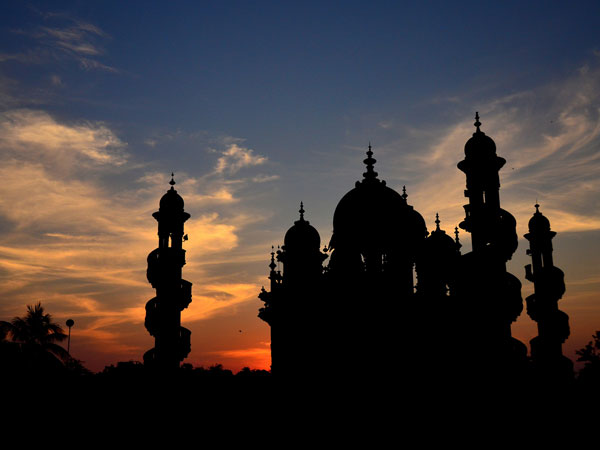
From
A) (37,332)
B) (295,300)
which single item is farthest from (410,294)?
(37,332)

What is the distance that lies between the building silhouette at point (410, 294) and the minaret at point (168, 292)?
6943 mm

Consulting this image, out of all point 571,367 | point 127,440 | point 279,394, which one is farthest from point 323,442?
point 571,367

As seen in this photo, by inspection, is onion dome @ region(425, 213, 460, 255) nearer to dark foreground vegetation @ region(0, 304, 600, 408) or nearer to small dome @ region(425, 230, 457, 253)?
small dome @ region(425, 230, 457, 253)

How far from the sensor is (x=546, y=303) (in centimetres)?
3578

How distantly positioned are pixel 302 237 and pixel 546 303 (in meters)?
14.7

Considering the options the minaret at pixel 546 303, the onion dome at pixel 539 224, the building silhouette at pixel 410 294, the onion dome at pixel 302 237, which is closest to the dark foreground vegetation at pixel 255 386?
the building silhouette at pixel 410 294

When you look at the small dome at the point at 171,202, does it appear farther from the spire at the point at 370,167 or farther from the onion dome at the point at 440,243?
the onion dome at the point at 440,243

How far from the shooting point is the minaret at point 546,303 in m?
34.8

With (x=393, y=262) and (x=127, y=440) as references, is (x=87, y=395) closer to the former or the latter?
(x=127, y=440)

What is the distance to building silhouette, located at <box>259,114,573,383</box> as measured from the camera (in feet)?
84.1

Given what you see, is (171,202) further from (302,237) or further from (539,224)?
(539,224)

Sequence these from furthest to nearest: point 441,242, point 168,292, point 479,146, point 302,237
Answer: point 441,242 → point 302,237 → point 168,292 → point 479,146

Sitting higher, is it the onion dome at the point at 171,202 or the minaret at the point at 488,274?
the onion dome at the point at 171,202

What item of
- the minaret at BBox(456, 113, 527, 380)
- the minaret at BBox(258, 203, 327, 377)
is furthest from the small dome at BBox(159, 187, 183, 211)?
the minaret at BBox(456, 113, 527, 380)
